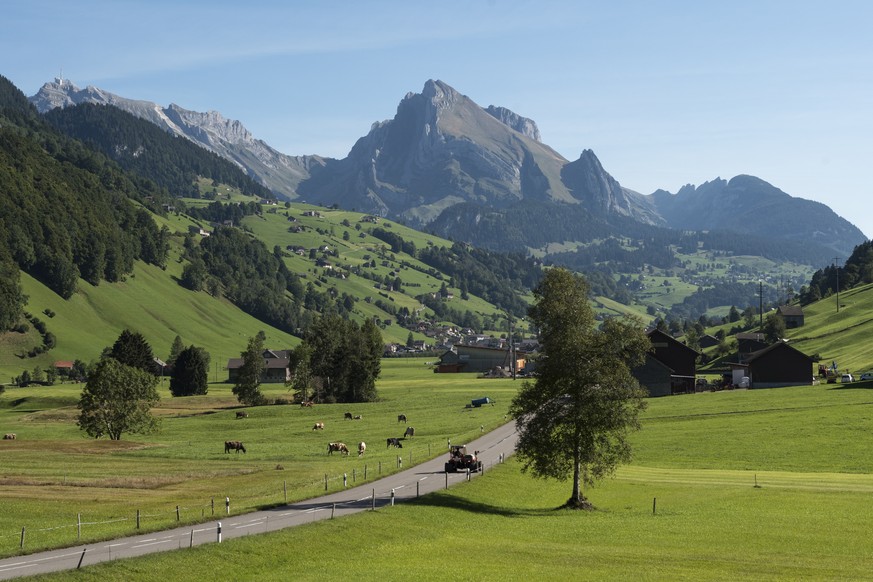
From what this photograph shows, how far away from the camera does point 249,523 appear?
47719 mm

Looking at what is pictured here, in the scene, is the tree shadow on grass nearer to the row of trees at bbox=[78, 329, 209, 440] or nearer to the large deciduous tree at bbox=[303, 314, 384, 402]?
the row of trees at bbox=[78, 329, 209, 440]

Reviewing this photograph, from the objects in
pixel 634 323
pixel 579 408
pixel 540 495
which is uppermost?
pixel 634 323

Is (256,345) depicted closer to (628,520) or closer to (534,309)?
(534,309)

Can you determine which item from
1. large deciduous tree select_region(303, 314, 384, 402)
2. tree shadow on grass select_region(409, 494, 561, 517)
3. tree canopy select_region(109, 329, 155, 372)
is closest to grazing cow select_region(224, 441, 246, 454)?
tree shadow on grass select_region(409, 494, 561, 517)

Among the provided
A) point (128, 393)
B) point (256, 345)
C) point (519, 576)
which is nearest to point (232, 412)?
point (256, 345)

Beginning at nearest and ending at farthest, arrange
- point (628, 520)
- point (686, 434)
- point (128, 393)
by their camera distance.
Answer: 1. point (628, 520)
2. point (686, 434)
3. point (128, 393)

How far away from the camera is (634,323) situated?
67062 mm

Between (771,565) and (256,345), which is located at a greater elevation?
(256,345)

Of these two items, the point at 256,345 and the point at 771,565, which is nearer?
the point at 771,565

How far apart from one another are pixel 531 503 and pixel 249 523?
74.7 ft

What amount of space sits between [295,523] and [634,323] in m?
29.6

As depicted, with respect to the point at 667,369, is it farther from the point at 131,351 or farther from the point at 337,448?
the point at 131,351

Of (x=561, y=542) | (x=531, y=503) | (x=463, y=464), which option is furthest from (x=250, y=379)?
(x=561, y=542)

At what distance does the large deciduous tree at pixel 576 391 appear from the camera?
63.1m
